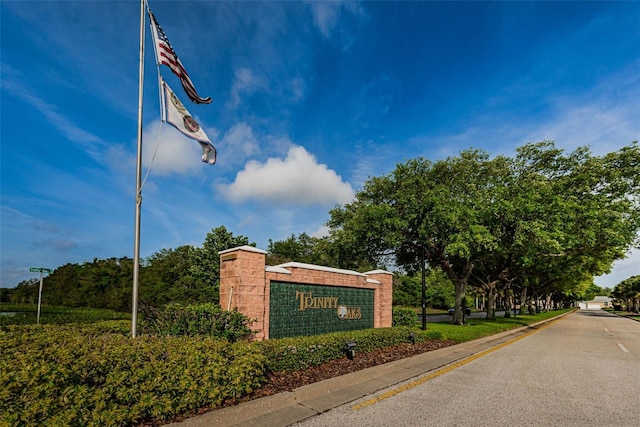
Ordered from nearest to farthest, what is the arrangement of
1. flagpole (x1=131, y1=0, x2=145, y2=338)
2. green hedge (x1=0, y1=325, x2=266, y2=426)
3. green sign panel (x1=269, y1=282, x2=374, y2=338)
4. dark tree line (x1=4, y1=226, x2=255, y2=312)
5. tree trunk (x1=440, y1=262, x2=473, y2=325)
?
green hedge (x1=0, y1=325, x2=266, y2=426) < flagpole (x1=131, y1=0, x2=145, y2=338) < green sign panel (x1=269, y1=282, x2=374, y2=338) < tree trunk (x1=440, y1=262, x2=473, y2=325) < dark tree line (x1=4, y1=226, x2=255, y2=312)

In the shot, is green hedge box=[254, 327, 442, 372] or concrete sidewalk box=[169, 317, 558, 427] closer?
concrete sidewalk box=[169, 317, 558, 427]

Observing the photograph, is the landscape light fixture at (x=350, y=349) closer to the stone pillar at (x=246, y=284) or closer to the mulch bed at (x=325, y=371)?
the mulch bed at (x=325, y=371)

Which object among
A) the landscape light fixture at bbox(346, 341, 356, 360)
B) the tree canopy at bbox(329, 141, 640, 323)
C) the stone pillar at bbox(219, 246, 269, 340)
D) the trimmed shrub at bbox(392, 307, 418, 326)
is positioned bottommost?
the trimmed shrub at bbox(392, 307, 418, 326)

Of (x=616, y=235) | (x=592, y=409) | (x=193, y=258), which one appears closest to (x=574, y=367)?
(x=592, y=409)

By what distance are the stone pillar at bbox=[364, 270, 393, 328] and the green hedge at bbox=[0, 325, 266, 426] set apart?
8.10 metres

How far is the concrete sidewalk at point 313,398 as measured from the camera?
4.49 metres

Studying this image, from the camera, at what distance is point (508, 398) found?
5918 mm

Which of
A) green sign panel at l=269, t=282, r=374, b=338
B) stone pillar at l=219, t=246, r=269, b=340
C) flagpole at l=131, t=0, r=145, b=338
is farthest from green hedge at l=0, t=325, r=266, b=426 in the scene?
green sign panel at l=269, t=282, r=374, b=338

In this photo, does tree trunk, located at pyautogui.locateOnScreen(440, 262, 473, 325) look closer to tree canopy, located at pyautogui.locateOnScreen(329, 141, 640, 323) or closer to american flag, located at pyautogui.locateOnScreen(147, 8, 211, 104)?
tree canopy, located at pyautogui.locateOnScreen(329, 141, 640, 323)

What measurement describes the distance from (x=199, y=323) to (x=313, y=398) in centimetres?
308

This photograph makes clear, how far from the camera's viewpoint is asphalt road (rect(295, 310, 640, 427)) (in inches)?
191

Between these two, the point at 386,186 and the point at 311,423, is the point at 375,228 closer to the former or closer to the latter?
the point at 386,186

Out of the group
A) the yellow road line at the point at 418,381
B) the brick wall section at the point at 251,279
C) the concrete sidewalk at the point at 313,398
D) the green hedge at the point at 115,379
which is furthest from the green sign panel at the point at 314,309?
the yellow road line at the point at 418,381

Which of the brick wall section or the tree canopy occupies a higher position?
the tree canopy
